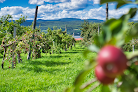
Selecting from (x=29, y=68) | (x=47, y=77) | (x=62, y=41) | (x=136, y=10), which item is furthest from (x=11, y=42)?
(x=62, y=41)

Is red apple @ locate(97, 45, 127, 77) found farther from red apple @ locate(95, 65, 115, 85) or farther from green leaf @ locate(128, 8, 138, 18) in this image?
green leaf @ locate(128, 8, 138, 18)

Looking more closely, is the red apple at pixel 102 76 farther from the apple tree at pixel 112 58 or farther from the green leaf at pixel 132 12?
the green leaf at pixel 132 12

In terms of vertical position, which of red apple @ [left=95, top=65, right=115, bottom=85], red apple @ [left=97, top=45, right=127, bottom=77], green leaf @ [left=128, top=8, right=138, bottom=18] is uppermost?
green leaf @ [left=128, top=8, right=138, bottom=18]

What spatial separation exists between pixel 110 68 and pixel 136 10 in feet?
0.68

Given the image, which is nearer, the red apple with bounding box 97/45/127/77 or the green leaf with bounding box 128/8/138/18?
the red apple with bounding box 97/45/127/77

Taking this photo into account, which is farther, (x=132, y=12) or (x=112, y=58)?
(x=132, y=12)

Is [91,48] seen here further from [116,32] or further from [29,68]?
[29,68]

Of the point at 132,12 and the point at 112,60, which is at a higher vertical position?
the point at 132,12

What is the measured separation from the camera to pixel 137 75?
0.33 meters

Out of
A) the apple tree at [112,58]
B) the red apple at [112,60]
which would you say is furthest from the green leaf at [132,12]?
the red apple at [112,60]

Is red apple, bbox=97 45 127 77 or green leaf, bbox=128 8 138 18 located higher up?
green leaf, bbox=128 8 138 18

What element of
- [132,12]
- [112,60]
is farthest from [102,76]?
[132,12]

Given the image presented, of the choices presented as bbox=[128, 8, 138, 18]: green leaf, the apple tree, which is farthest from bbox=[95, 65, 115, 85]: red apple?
bbox=[128, 8, 138, 18]: green leaf

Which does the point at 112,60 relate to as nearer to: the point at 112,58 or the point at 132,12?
the point at 112,58
